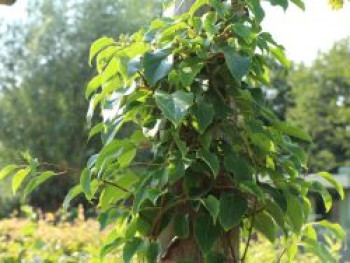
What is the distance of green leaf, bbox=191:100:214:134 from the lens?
137cm

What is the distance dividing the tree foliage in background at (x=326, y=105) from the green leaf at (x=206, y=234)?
23.8 metres

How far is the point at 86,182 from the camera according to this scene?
1.46m

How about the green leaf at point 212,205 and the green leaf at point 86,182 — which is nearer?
the green leaf at point 212,205

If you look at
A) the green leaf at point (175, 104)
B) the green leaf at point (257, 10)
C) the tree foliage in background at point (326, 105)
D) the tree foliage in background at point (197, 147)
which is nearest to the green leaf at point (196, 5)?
the tree foliage in background at point (197, 147)

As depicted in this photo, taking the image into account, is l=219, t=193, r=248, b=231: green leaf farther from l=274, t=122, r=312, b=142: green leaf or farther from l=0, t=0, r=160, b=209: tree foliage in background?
l=0, t=0, r=160, b=209: tree foliage in background

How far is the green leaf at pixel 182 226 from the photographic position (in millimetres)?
1453

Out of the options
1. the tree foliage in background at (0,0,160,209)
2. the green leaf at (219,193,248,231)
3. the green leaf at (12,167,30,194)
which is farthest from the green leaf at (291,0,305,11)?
the tree foliage in background at (0,0,160,209)

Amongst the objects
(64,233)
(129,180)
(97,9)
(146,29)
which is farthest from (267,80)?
(97,9)

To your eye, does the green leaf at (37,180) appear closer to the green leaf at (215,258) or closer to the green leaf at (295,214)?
the green leaf at (215,258)

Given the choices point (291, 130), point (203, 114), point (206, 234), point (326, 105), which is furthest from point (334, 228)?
point (326, 105)

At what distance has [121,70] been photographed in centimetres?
136

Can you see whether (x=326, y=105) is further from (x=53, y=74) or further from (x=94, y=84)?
(x=94, y=84)

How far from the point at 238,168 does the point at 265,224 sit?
0.21 meters

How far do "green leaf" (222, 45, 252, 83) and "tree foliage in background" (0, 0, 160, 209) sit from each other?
1902 centimetres
